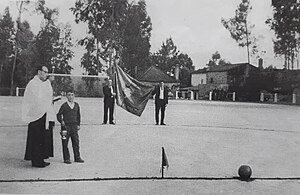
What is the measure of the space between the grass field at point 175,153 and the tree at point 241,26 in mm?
656

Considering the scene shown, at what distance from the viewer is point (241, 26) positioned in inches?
136

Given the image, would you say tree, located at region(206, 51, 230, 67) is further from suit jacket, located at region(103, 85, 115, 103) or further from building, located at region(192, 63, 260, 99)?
suit jacket, located at region(103, 85, 115, 103)

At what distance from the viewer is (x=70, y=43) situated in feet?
11.0

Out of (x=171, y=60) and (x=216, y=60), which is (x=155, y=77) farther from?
(x=216, y=60)

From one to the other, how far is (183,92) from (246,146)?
1.01 metres

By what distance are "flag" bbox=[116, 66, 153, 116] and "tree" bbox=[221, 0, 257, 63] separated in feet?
3.20

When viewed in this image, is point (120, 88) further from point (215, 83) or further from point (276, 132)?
point (276, 132)

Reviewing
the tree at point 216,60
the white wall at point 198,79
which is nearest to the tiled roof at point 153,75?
the white wall at point 198,79

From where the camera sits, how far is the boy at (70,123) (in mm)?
3520

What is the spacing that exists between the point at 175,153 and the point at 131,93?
800 millimetres

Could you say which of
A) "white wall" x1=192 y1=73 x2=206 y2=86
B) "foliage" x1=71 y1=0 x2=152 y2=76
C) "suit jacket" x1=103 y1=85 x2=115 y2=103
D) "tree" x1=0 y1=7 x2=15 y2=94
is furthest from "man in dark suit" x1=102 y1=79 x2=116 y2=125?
"tree" x1=0 y1=7 x2=15 y2=94

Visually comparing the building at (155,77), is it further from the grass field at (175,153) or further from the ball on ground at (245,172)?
the ball on ground at (245,172)

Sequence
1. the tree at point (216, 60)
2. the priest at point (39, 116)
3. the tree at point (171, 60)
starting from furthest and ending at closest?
the tree at point (216, 60) → the priest at point (39, 116) → the tree at point (171, 60)

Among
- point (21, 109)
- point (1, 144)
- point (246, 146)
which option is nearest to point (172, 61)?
point (246, 146)
